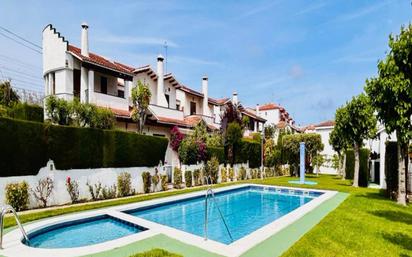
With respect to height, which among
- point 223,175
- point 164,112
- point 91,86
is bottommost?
point 223,175

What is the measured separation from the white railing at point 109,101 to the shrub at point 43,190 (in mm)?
8638

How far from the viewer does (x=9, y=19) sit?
19609 mm

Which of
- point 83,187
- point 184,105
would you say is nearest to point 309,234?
point 83,187

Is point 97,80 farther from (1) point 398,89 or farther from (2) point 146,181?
(1) point 398,89

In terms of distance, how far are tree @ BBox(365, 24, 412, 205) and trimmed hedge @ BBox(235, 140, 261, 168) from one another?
15.2m

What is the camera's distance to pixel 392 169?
14.9 meters

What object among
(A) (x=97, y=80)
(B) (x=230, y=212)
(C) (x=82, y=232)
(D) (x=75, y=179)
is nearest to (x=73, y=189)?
(D) (x=75, y=179)

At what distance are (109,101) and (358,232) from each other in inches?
724

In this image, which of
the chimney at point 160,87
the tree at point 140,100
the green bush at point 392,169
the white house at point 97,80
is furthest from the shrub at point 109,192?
the green bush at point 392,169

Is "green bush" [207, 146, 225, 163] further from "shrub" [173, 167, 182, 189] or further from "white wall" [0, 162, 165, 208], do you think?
"white wall" [0, 162, 165, 208]

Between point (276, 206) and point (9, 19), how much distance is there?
72.4 ft

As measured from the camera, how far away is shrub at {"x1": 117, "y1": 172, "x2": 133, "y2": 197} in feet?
50.9

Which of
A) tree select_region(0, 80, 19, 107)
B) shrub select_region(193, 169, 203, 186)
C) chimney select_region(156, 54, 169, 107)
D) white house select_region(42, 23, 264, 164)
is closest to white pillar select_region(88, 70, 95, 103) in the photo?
white house select_region(42, 23, 264, 164)

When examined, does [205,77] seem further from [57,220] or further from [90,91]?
[57,220]
